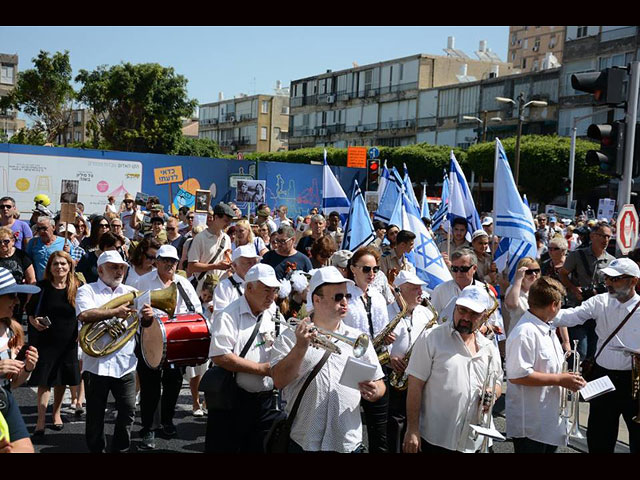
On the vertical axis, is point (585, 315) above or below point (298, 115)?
below

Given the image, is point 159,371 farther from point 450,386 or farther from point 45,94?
point 45,94

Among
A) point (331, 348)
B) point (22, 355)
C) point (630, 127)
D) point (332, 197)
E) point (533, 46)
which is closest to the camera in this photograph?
point (22, 355)

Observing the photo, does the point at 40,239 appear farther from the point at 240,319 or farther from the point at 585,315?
the point at 585,315

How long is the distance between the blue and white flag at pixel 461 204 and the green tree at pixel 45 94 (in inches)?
1030

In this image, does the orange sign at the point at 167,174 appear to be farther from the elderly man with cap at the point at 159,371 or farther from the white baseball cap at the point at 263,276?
the white baseball cap at the point at 263,276

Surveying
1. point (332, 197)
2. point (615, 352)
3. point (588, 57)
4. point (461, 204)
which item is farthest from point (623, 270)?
point (588, 57)

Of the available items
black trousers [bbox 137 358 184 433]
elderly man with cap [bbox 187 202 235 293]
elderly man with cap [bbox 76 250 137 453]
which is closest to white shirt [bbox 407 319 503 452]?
elderly man with cap [bbox 76 250 137 453]

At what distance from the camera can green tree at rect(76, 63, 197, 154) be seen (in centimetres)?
4084

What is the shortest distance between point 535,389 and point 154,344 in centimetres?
265

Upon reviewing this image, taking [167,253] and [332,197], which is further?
[332,197]

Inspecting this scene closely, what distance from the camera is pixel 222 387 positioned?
15.2 ft

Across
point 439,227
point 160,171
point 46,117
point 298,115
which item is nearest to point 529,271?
point 439,227

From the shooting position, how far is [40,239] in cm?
901
